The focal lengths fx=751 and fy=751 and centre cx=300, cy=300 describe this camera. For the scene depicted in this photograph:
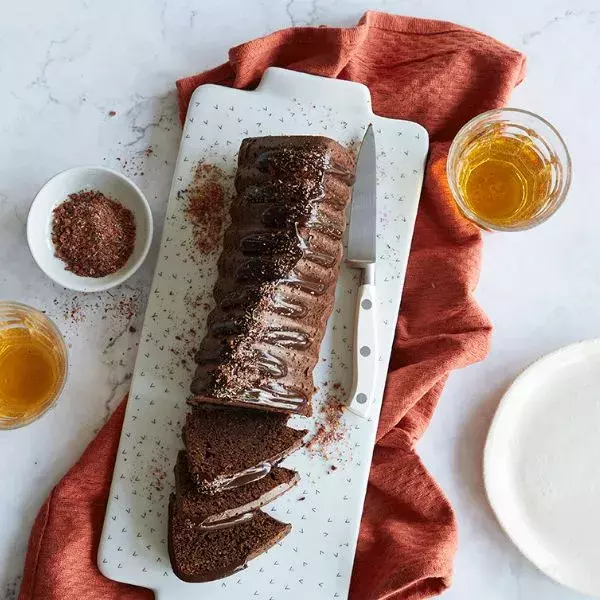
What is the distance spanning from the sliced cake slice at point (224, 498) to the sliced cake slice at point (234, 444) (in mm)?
36

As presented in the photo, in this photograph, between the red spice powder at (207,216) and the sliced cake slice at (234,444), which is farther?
the red spice powder at (207,216)

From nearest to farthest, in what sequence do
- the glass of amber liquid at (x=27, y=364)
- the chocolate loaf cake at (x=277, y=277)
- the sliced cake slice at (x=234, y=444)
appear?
1. the chocolate loaf cake at (x=277, y=277)
2. the sliced cake slice at (x=234, y=444)
3. the glass of amber liquid at (x=27, y=364)

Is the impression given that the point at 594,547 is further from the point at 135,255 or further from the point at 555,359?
the point at 135,255

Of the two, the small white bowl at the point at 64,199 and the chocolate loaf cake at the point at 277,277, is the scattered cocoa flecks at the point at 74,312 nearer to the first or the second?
the small white bowl at the point at 64,199

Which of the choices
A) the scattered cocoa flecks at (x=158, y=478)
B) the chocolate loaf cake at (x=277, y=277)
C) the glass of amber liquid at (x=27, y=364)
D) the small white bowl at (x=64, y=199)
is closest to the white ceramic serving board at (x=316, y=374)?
the scattered cocoa flecks at (x=158, y=478)

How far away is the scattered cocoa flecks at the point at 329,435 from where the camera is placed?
11.0ft

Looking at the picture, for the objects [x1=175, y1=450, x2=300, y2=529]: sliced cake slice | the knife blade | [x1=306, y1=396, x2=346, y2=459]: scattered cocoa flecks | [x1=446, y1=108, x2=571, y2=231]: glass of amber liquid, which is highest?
[x1=446, y1=108, x2=571, y2=231]: glass of amber liquid

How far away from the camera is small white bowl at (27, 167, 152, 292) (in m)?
3.28

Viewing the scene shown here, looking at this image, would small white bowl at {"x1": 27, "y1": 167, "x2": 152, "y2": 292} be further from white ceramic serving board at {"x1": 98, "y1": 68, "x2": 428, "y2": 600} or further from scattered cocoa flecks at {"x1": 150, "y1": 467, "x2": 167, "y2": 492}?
scattered cocoa flecks at {"x1": 150, "y1": 467, "x2": 167, "y2": 492}

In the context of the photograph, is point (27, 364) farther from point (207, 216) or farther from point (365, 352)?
point (365, 352)

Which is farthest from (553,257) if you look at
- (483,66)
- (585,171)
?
(483,66)

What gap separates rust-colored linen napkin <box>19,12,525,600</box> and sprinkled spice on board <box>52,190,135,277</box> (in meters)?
0.64

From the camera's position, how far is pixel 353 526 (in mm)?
3348

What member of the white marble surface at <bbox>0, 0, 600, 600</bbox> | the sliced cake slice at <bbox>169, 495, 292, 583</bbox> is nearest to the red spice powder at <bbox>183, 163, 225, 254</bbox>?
the white marble surface at <bbox>0, 0, 600, 600</bbox>
